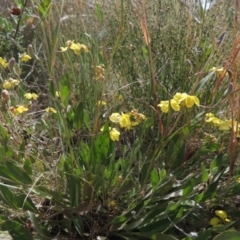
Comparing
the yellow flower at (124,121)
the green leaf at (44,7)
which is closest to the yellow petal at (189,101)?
the yellow flower at (124,121)

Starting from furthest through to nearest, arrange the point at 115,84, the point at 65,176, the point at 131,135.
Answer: the point at 115,84, the point at 131,135, the point at 65,176

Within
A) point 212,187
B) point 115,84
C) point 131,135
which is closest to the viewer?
point 212,187

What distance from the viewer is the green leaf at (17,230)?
168 cm

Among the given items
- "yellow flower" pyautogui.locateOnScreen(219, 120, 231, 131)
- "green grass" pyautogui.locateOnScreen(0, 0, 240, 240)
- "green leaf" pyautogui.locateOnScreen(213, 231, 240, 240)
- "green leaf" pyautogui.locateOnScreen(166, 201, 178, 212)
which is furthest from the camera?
"yellow flower" pyautogui.locateOnScreen(219, 120, 231, 131)

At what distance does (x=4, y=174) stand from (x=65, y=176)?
0.75 feet

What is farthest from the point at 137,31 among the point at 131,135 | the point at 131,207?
the point at 131,207

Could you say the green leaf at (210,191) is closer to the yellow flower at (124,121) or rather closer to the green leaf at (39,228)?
the yellow flower at (124,121)

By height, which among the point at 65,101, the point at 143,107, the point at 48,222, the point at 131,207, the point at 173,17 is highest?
the point at 173,17

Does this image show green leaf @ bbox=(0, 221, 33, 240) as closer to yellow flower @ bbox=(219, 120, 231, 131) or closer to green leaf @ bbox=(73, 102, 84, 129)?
green leaf @ bbox=(73, 102, 84, 129)

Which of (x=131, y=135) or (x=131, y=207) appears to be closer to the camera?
(x=131, y=207)

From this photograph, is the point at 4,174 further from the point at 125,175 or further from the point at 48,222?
the point at 125,175

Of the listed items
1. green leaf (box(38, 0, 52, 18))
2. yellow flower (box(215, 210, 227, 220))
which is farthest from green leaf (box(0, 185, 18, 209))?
yellow flower (box(215, 210, 227, 220))

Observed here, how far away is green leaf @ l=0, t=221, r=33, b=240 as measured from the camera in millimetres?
1683

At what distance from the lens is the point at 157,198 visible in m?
1.82
